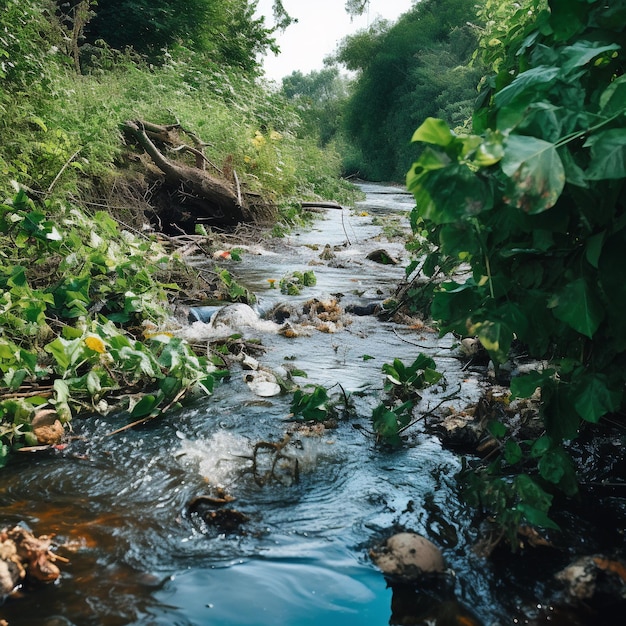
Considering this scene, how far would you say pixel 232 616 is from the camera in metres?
1.65

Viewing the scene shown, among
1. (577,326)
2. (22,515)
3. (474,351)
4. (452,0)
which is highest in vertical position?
(452,0)

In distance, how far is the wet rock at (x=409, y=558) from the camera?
5.92 ft

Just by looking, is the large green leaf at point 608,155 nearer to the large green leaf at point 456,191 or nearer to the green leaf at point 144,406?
the large green leaf at point 456,191

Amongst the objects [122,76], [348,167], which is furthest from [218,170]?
[348,167]

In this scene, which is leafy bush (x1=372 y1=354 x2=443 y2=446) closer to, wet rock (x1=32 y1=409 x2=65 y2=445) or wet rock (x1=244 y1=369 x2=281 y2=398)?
wet rock (x1=244 y1=369 x2=281 y2=398)

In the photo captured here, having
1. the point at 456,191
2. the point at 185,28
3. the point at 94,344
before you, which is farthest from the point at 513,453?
the point at 185,28

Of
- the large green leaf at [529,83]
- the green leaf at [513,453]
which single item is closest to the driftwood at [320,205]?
the green leaf at [513,453]

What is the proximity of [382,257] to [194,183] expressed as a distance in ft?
9.54

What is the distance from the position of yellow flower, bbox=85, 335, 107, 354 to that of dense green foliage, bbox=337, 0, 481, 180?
2831 centimetres

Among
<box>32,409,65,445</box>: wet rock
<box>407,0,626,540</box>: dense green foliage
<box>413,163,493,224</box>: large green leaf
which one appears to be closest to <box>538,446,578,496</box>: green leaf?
<box>407,0,626,540</box>: dense green foliage

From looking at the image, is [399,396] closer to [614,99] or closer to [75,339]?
[75,339]

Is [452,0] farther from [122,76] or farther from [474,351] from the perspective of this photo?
[474,351]

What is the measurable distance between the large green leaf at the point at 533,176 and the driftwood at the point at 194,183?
7719 mm

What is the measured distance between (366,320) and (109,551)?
350 cm
